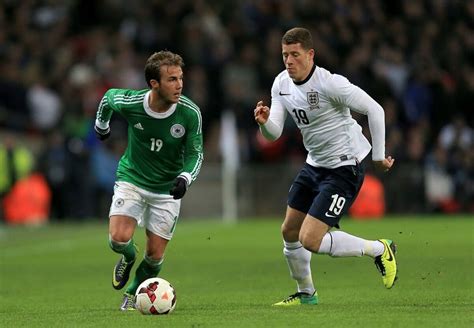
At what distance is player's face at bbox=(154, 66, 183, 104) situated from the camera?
11062 mm

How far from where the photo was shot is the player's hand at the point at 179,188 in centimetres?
1058

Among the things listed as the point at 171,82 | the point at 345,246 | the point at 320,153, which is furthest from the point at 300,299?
the point at 171,82

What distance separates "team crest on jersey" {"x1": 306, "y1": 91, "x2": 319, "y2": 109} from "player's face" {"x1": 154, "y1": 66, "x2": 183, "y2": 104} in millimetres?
1122

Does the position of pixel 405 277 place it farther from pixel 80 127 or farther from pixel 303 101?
pixel 80 127

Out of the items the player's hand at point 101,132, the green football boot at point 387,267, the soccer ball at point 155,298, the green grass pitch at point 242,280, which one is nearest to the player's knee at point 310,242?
the green grass pitch at point 242,280

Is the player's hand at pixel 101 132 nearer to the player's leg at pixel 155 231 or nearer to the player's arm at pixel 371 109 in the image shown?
the player's leg at pixel 155 231

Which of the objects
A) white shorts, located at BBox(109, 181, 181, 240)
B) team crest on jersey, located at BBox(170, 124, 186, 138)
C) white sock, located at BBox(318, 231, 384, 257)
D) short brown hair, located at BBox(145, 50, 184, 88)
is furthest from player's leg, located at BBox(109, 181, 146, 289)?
white sock, located at BBox(318, 231, 384, 257)

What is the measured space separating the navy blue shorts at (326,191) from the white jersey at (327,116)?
8 centimetres

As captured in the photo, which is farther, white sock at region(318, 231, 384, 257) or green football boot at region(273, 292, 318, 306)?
green football boot at region(273, 292, 318, 306)

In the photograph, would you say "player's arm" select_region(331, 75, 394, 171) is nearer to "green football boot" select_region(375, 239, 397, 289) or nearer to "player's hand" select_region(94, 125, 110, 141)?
"green football boot" select_region(375, 239, 397, 289)

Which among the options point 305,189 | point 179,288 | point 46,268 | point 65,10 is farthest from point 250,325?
point 65,10

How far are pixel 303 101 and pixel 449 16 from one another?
15.4 metres

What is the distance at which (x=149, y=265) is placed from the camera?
37.9 feet

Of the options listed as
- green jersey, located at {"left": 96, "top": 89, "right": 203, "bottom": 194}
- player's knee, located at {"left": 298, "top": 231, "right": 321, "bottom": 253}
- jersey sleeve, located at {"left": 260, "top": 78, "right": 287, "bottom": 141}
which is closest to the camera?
player's knee, located at {"left": 298, "top": 231, "right": 321, "bottom": 253}
